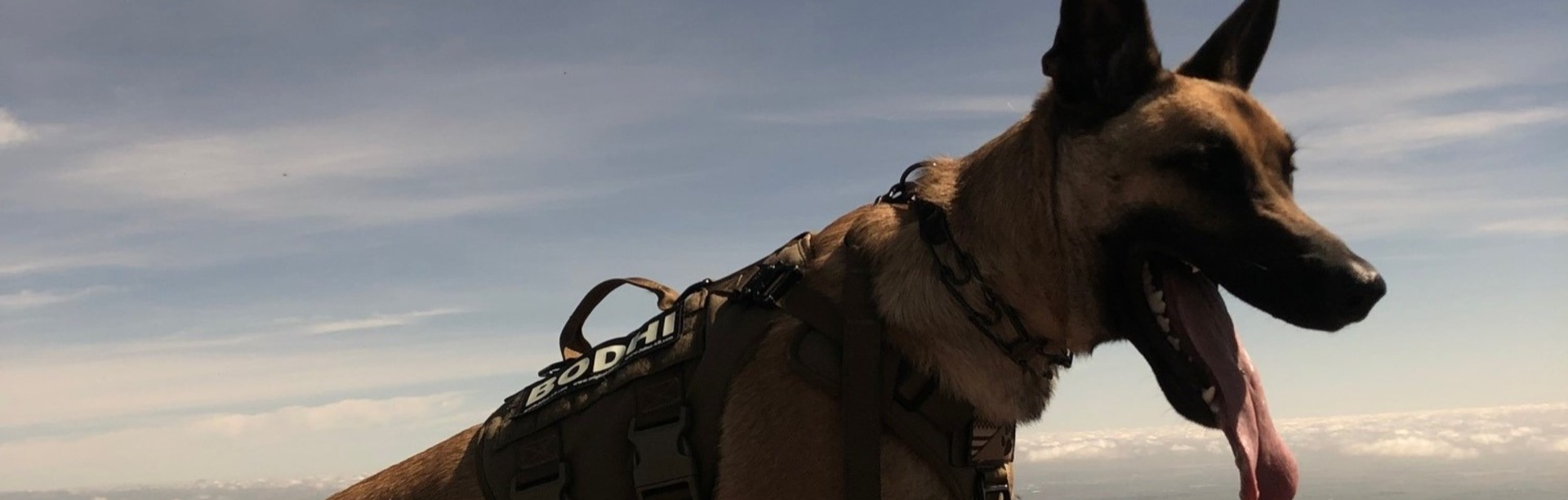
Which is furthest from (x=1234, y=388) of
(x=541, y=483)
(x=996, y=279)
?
(x=541, y=483)

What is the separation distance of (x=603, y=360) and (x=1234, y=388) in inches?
108

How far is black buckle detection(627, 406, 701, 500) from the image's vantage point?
170 inches

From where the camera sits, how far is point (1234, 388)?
3869mm

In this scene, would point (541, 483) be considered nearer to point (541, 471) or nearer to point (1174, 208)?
point (541, 471)

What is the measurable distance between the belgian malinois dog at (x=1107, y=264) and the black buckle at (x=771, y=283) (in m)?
0.17

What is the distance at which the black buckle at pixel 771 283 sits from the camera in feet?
14.6

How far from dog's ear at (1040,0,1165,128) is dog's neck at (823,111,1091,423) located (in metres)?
0.22

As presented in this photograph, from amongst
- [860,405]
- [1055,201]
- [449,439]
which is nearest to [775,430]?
[860,405]

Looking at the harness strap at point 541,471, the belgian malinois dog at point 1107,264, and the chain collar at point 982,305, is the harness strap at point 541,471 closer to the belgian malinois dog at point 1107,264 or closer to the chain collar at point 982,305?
the belgian malinois dog at point 1107,264

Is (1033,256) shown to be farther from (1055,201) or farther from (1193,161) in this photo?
(1193,161)

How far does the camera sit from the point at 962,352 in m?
4.17

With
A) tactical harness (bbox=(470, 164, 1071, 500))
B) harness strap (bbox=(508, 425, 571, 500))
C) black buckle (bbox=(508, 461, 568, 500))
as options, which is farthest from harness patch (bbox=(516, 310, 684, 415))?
black buckle (bbox=(508, 461, 568, 500))

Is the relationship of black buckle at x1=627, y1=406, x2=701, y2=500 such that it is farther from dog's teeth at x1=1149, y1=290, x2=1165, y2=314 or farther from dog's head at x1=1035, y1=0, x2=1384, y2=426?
dog's teeth at x1=1149, y1=290, x2=1165, y2=314

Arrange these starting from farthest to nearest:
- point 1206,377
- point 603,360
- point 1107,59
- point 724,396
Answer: point 603,360
point 724,396
point 1107,59
point 1206,377
